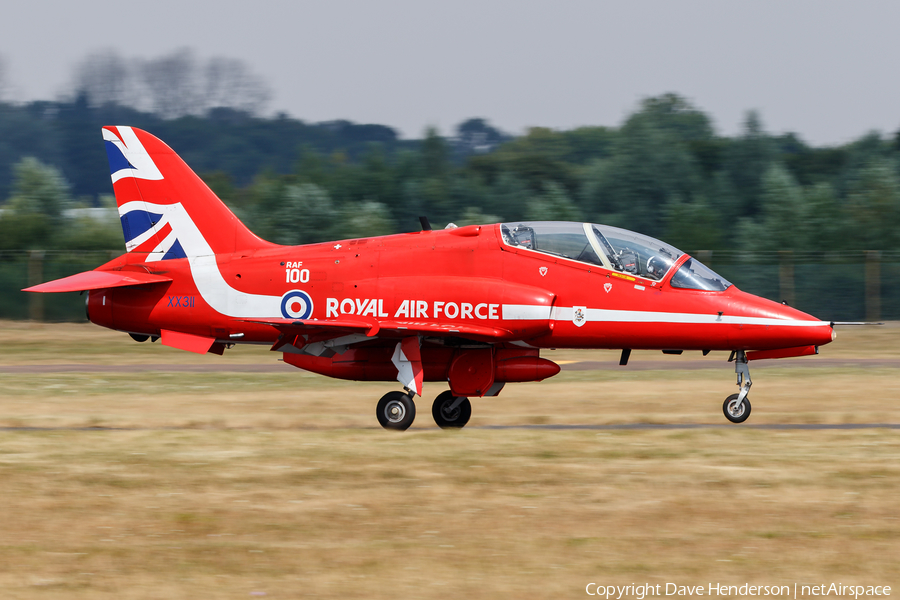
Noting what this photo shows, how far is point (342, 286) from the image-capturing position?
45.5 ft

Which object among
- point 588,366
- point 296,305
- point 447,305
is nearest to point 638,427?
point 447,305

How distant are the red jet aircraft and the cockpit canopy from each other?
2 cm

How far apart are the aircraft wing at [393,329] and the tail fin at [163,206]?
6.82 ft

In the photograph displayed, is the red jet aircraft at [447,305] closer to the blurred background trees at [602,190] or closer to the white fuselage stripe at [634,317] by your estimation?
the white fuselage stripe at [634,317]

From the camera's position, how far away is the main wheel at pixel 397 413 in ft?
43.8

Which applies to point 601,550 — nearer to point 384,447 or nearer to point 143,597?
point 143,597

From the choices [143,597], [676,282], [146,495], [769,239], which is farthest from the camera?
[769,239]

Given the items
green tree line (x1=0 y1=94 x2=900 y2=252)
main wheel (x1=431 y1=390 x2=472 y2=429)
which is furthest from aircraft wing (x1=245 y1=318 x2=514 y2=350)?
green tree line (x1=0 y1=94 x2=900 y2=252)

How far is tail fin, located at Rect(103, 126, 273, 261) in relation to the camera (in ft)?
48.7

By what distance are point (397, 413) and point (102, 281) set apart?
4.63m

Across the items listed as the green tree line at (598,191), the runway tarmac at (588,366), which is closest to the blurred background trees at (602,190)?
the green tree line at (598,191)

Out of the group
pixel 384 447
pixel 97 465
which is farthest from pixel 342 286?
pixel 97 465

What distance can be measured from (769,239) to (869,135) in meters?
23.5

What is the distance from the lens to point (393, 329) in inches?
513
